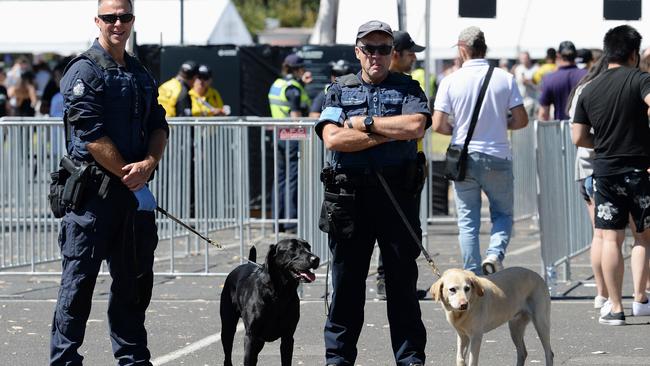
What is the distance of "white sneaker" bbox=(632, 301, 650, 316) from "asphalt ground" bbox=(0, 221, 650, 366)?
6 centimetres

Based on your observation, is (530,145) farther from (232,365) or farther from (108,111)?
(108,111)

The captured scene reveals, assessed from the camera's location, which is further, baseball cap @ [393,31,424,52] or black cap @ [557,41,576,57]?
black cap @ [557,41,576,57]

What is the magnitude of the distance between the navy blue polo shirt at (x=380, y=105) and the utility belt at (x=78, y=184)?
123cm

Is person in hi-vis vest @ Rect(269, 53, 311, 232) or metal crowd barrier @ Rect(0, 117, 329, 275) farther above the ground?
person in hi-vis vest @ Rect(269, 53, 311, 232)

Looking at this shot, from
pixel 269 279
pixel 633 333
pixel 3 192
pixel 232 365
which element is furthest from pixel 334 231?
pixel 3 192

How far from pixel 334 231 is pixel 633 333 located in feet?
9.02

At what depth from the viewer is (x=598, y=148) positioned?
8.83 meters

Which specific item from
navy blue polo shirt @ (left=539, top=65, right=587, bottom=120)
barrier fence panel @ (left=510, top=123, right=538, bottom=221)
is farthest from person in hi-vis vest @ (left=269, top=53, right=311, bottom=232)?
navy blue polo shirt @ (left=539, top=65, right=587, bottom=120)

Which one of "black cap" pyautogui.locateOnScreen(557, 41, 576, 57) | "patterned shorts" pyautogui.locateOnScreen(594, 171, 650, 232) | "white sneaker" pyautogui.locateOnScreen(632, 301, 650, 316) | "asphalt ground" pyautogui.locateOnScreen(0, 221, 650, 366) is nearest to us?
"asphalt ground" pyautogui.locateOnScreen(0, 221, 650, 366)

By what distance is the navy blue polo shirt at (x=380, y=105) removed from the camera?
22.2ft

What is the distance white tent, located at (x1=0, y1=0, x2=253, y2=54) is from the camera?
2366cm

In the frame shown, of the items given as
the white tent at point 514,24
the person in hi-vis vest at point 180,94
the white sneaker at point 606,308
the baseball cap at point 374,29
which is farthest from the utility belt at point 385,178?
the white tent at point 514,24

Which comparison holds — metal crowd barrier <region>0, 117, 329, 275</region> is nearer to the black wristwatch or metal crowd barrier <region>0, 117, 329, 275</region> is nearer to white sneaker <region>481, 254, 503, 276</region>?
white sneaker <region>481, 254, 503, 276</region>

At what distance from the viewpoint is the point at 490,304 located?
23.0 ft
